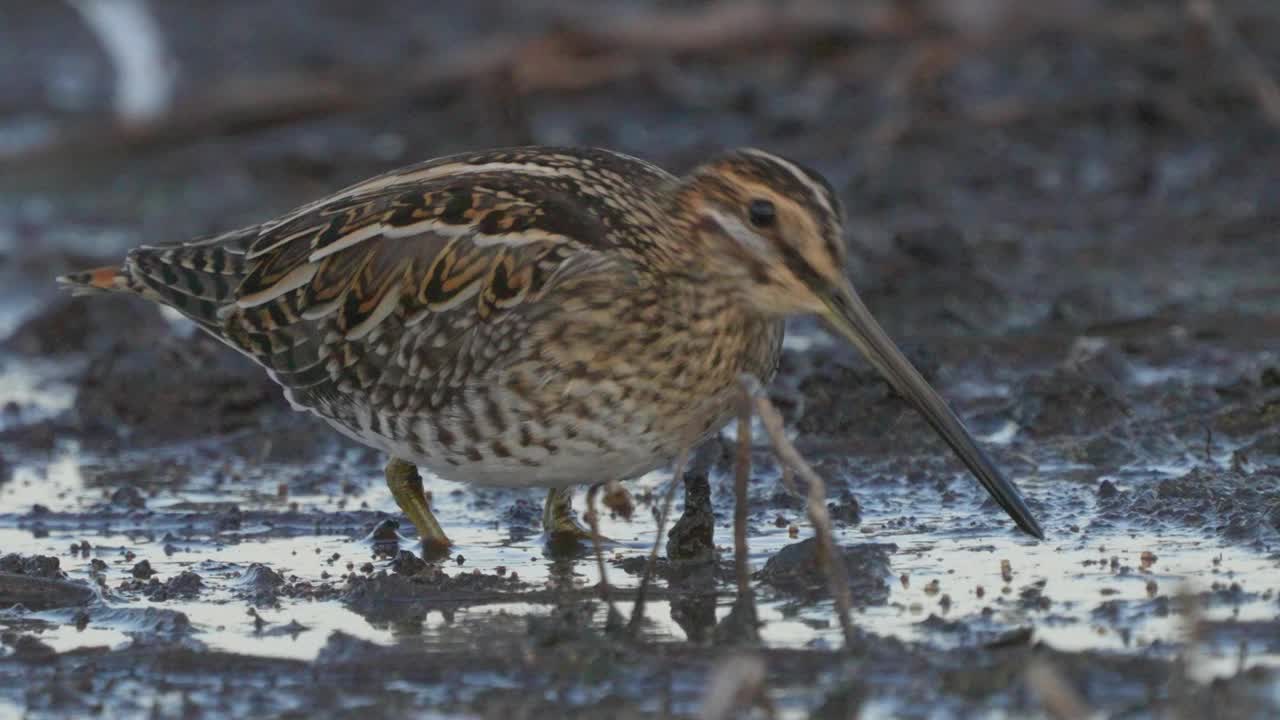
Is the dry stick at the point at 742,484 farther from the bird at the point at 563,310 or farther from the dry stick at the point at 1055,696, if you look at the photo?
the dry stick at the point at 1055,696

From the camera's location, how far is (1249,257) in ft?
33.9

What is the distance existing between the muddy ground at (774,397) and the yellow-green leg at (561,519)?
0.10 m

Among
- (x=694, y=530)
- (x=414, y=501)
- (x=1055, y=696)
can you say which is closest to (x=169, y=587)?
(x=414, y=501)

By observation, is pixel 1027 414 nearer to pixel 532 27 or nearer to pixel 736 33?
pixel 736 33

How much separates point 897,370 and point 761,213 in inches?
22.7

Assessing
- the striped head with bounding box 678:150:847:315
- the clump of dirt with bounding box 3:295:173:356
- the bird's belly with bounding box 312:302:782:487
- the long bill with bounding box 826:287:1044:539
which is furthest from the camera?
the clump of dirt with bounding box 3:295:173:356

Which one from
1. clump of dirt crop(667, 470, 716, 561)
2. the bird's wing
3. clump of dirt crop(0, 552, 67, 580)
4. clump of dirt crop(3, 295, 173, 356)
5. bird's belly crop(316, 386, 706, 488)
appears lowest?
clump of dirt crop(0, 552, 67, 580)

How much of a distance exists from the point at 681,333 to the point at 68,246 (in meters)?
6.45

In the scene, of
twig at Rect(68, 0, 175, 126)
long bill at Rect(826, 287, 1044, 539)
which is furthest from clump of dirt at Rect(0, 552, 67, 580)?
twig at Rect(68, 0, 175, 126)

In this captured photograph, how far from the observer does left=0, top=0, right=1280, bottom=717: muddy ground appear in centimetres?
553

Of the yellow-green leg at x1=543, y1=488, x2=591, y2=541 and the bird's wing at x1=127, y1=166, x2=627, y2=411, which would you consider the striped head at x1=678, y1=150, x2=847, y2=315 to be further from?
the yellow-green leg at x1=543, y1=488, x2=591, y2=541

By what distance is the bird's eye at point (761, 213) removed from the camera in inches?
241

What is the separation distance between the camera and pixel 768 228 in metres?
6.14

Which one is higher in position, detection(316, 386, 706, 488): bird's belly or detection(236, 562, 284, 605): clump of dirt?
detection(316, 386, 706, 488): bird's belly
